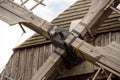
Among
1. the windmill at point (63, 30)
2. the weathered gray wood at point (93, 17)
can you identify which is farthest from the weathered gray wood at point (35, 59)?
the weathered gray wood at point (93, 17)

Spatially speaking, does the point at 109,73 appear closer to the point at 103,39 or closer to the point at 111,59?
the point at 111,59

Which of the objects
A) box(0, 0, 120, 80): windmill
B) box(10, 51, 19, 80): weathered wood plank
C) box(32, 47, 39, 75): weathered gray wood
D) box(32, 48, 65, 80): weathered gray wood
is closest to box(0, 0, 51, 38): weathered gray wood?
box(0, 0, 120, 80): windmill

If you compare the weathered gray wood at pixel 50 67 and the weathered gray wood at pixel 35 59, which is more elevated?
the weathered gray wood at pixel 50 67

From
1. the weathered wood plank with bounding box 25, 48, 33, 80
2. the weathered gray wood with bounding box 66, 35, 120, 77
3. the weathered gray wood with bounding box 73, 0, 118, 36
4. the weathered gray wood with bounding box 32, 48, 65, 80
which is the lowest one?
the weathered wood plank with bounding box 25, 48, 33, 80

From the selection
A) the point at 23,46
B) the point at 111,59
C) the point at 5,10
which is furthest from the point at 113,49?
the point at 23,46

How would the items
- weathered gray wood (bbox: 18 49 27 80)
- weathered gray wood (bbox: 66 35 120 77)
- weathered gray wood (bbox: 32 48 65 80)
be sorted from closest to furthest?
weathered gray wood (bbox: 66 35 120 77) < weathered gray wood (bbox: 32 48 65 80) < weathered gray wood (bbox: 18 49 27 80)

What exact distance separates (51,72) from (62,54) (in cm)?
43

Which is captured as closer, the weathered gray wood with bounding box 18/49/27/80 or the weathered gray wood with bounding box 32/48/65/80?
the weathered gray wood with bounding box 32/48/65/80

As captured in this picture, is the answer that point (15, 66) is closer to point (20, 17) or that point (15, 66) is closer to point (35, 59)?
point (35, 59)

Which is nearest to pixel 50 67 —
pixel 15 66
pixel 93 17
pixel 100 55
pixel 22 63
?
pixel 100 55

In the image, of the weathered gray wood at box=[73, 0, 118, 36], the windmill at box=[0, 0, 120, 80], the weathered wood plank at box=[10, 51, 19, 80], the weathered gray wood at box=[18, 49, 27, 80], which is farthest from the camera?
the weathered wood plank at box=[10, 51, 19, 80]

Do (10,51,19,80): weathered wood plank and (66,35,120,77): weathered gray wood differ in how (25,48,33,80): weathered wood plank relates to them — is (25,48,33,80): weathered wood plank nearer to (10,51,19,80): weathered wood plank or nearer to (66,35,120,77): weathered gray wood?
(10,51,19,80): weathered wood plank

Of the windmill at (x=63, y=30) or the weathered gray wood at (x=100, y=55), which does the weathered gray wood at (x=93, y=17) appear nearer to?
the windmill at (x=63, y=30)

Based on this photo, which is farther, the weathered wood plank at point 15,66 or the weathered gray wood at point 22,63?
the weathered wood plank at point 15,66
